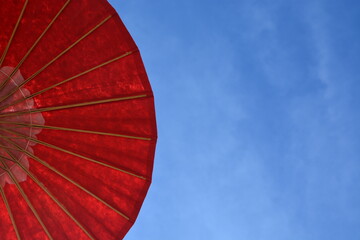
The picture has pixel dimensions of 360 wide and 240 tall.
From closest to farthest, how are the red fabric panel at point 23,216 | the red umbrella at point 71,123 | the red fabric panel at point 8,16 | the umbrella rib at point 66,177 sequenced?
the red fabric panel at point 8,16 → the red umbrella at point 71,123 → the umbrella rib at point 66,177 → the red fabric panel at point 23,216

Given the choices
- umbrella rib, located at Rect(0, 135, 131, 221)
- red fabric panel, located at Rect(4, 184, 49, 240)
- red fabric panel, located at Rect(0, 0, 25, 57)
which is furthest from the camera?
red fabric panel, located at Rect(4, 184, 49, 240)

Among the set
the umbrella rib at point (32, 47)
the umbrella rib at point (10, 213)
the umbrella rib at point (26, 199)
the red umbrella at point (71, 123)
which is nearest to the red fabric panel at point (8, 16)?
the red umbrella at point (71, 123)

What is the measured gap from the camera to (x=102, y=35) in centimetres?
413

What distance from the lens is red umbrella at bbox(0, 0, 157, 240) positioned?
4.04 m

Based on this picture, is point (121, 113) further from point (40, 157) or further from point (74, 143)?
point (40, 157)

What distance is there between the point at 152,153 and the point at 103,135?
54cm

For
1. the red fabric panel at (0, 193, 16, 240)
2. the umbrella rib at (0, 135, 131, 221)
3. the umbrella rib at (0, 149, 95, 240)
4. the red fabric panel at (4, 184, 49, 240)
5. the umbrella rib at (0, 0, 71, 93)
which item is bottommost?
the red fabric panel at (0, 193, 16, 240)

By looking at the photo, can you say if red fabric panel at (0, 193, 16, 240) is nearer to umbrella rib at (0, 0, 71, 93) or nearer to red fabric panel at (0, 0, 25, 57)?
umbrella rib at (0, 0, 71, 93)

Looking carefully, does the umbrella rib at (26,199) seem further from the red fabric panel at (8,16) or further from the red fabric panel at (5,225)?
the red fabric panel at (8,16)

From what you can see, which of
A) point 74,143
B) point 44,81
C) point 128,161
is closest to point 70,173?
point 74,143

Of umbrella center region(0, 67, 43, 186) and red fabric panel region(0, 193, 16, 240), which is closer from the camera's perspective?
umbrella center region(0, 67, 43, 186)

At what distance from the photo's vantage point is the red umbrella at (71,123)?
4.04 metres

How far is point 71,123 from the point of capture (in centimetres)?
429

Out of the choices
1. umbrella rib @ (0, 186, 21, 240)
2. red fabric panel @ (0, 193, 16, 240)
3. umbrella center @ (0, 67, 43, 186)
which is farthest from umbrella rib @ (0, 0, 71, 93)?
red fabric panel @ (0, 193, 16, 240)
